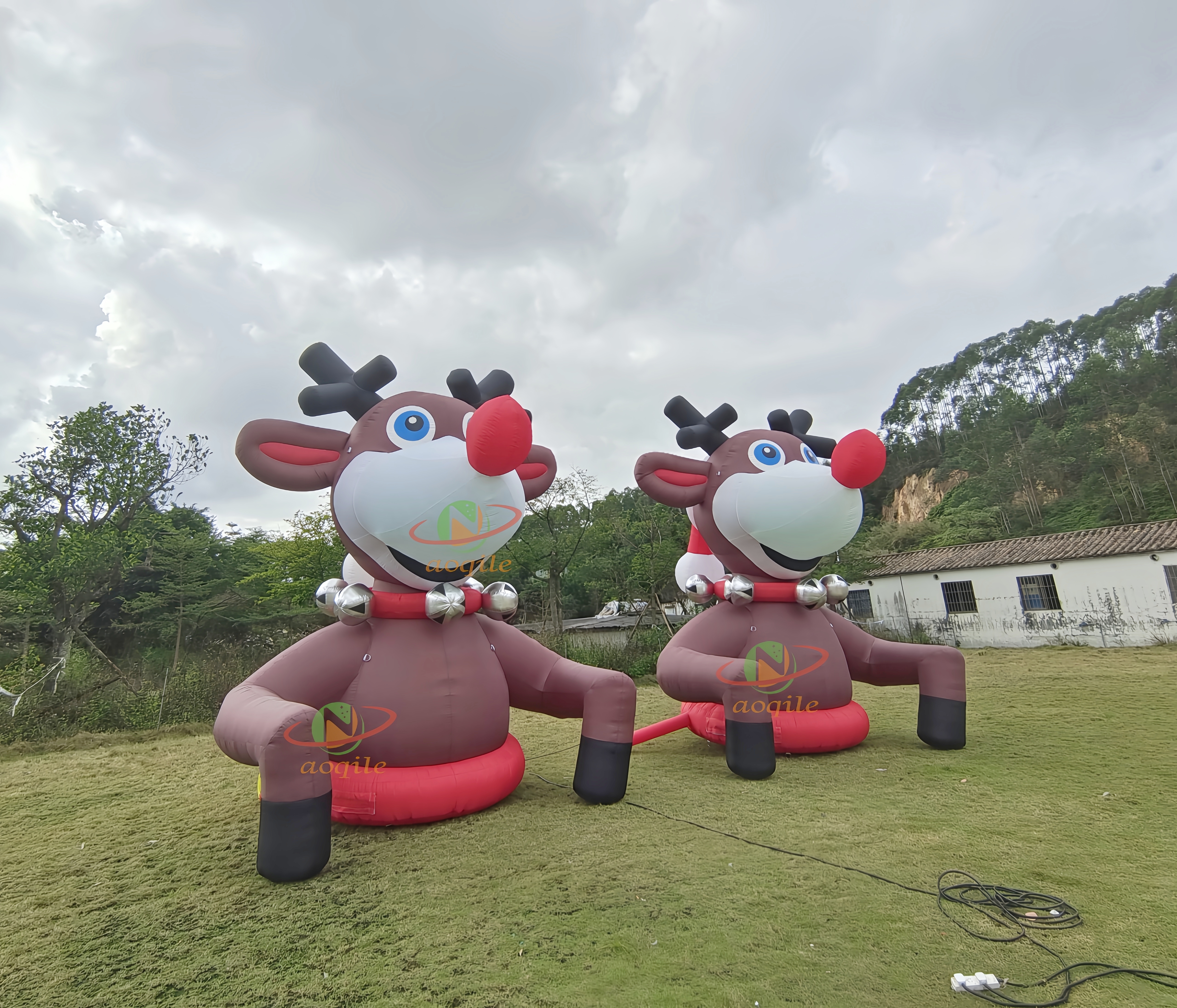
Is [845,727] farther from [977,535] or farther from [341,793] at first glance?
[977,535]

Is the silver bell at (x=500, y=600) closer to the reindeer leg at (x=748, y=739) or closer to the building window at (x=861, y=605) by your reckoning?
the reindeer leg at (x=748, y=739)

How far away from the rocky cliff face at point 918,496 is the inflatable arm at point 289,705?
32879mm

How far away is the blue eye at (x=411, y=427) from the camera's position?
136 inches

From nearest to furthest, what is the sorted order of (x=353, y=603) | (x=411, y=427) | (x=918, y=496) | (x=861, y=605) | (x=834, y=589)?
(x=353, y=603)
(x=411, y=427)
(x=834, y=589)
(x=861, y=605)
(x=918, y=496)

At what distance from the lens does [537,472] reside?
13.7 ft

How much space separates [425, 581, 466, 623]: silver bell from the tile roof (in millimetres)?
14950

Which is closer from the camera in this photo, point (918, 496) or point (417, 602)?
point (417, 602)

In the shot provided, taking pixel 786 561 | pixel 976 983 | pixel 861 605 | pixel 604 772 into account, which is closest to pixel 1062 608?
pixel 861 605

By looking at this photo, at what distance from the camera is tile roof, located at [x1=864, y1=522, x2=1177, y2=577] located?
1327 cm

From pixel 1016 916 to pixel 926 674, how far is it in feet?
8.96

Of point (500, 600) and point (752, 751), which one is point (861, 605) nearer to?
A: point (752, 751)

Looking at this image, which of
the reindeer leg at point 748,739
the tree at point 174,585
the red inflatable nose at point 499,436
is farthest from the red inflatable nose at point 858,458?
the tree at point 174,585

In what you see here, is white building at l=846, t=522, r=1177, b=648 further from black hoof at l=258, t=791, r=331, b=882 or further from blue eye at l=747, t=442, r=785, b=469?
black hoof at l=258, t=791, r=331, b=882

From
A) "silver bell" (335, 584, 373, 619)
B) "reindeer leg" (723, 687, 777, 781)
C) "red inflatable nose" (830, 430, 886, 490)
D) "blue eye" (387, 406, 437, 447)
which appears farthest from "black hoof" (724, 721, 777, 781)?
"blue eye" (387, 406, 437, 447)
